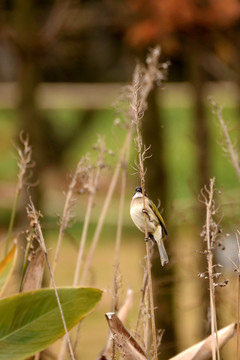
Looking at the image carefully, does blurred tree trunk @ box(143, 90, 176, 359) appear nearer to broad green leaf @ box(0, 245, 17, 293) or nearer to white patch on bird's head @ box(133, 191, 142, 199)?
broad green leaf @ box(0, 245, 17, 293)

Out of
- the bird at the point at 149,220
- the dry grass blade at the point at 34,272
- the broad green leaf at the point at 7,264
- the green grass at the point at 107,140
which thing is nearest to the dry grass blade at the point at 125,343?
the bird at the point at 149,220

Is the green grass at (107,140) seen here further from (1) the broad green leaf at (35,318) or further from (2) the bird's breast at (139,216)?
(2) the bird's breast at (139,216)

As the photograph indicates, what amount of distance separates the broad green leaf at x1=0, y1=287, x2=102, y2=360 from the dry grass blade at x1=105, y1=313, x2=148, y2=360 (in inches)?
8.7

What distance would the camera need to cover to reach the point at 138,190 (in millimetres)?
A: 1597

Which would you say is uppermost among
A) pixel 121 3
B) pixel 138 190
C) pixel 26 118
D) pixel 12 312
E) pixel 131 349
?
pixel 121 3

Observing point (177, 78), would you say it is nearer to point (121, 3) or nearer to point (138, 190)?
point (121, 3)

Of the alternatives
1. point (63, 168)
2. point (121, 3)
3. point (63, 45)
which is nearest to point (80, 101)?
point (63, 168)

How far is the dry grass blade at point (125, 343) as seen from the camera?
1.49 metres

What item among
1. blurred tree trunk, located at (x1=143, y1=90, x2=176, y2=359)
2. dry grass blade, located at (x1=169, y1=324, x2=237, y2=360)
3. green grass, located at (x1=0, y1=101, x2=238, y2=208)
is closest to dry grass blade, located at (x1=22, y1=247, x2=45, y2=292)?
dry grass blade, located at (x1=169, y1=324, x2=237, y2=360)

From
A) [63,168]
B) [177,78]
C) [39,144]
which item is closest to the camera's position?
[39,144]

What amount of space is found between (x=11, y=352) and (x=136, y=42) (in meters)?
5.00

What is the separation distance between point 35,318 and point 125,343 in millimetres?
331

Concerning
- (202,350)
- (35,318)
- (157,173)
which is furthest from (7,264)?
(157,173)

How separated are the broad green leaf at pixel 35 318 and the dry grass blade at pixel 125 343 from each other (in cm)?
22
